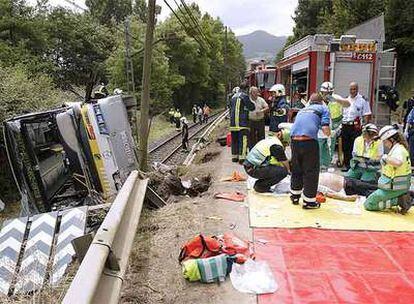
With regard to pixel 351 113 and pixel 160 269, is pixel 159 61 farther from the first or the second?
pixel 160 269

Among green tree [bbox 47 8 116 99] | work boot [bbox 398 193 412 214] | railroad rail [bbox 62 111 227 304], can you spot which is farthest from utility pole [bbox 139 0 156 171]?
green tree [bbox 47 8 116 99]

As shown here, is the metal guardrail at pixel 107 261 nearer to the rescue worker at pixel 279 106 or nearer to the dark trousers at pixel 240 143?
the dark trousers at pixel 240 143

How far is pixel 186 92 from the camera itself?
167 ft

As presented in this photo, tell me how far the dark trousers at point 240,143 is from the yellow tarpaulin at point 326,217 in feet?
8.85

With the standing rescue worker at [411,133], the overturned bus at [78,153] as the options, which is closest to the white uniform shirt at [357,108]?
the standing rescue worker at [411,133]

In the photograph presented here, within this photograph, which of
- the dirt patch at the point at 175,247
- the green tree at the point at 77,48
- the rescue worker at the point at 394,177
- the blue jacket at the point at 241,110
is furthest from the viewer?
the green tree at the point at 77,48

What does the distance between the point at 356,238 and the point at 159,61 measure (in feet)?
104

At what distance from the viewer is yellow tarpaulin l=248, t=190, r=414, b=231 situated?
17.7ft

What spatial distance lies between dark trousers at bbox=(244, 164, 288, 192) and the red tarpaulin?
1500 mm

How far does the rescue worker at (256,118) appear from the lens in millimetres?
9195

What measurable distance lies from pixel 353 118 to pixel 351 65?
220 cm

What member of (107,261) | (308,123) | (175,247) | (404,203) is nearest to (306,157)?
(308,123)

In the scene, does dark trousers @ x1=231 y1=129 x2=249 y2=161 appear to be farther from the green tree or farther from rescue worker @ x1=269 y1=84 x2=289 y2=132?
the green tree

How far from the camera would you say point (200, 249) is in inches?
161
